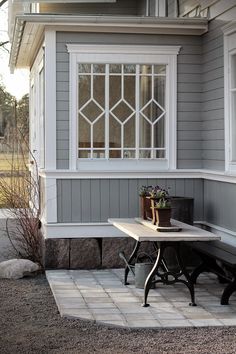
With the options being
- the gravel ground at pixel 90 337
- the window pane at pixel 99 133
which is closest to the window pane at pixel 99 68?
the window pane at pixel 99 133

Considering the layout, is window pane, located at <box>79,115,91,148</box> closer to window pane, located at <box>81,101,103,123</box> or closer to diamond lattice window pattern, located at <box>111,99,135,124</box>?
window pane, located at <box>81,101,103,123</box>

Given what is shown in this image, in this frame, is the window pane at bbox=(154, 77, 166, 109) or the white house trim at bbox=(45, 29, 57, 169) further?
the window pane at bbox=(154, 77, 166, 109)

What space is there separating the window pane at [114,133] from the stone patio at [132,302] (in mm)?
1629

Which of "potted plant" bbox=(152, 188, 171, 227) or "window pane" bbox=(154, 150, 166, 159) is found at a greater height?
"window pane" bbox=(154, 150, 166, 159)

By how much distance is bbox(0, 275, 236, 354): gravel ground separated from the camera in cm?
515

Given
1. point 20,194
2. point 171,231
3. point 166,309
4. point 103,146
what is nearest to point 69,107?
point 103,146

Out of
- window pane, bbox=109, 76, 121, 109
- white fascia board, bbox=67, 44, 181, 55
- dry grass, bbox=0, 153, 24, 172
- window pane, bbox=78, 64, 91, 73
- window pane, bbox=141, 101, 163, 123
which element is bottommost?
dry grass, bbox=0, 153, 24, 172

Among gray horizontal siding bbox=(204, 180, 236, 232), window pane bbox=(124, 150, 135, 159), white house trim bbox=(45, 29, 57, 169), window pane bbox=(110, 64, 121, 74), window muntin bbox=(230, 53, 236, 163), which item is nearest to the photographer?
gray horizontal siding bbox=(204, 180, 236, 232)

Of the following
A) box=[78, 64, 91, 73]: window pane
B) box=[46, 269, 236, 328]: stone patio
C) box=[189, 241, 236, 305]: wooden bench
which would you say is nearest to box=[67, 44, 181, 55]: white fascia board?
box=[78, 64, 91, 73]: window pane

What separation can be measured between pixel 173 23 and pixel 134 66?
71 centimetres

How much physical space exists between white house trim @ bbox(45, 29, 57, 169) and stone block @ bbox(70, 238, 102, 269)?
0.99 m

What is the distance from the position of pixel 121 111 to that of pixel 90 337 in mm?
3779

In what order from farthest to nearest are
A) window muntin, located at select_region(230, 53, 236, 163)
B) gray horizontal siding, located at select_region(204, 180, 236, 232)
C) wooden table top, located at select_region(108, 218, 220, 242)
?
window muntin, located at select_region(230, 53, 236, 163) → gray horizontal siding, located at select_region(204, 180, 236, 232) → wooden table top, located at select_region(108, 218, 220, 242)

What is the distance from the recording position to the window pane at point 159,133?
866 cm
